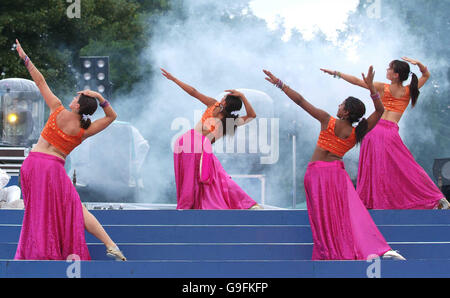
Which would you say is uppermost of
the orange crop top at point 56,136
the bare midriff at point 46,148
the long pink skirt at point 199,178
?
the orange crop top at point 56,136

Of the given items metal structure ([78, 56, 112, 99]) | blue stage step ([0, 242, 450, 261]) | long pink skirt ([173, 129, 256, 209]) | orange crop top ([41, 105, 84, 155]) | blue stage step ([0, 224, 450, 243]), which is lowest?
blue stage step ([0, 242, 450, 261])

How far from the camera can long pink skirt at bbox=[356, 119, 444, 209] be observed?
8844mm

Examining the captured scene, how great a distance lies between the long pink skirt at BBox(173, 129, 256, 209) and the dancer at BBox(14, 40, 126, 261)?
2.33 m

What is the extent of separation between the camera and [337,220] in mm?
6723

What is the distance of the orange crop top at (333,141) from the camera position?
6.77m

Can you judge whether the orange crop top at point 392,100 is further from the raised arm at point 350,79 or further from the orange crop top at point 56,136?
the orange crop top at point 56,136

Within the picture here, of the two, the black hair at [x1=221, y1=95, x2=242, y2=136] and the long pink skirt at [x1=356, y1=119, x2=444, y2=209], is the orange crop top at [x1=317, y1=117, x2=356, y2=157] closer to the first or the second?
the black hair at [x1=221, y1=95, x2=242, y2=136]

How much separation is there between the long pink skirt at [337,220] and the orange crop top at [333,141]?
0.37 ft

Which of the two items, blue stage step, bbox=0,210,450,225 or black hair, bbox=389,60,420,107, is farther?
black hair, bbox=389,60,420,107

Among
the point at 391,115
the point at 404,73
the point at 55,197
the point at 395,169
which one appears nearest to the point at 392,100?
the point at 391,115

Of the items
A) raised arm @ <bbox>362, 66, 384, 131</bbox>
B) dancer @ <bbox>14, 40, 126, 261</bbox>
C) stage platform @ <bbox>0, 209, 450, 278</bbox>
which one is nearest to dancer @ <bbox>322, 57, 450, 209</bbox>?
stage platform @ <bbox>0, 209, 450, 278</bbox>

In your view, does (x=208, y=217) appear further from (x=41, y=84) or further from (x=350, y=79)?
(x=41, y=84)

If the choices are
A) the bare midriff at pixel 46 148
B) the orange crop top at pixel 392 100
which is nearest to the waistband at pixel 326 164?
the bare midriff at pixel 46 148
